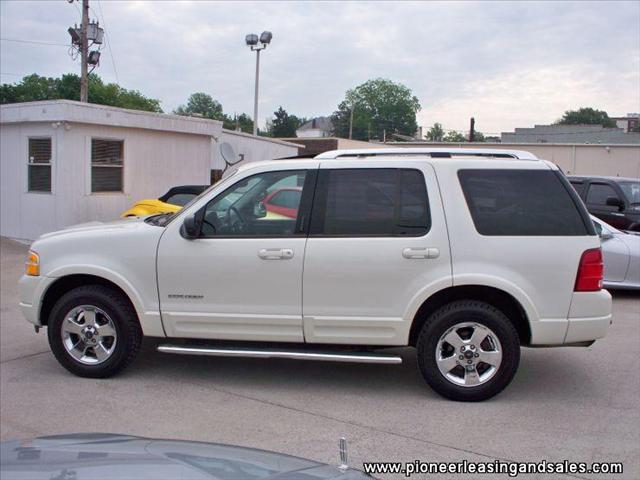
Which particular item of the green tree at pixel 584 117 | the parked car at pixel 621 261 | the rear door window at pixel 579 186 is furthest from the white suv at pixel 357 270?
the green tree at pixel 584 117

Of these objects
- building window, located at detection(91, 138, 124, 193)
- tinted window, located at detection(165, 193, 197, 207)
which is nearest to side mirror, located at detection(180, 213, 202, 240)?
tinted window, located at detection(165, 193, 197, 207)

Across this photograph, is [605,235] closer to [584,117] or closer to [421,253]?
[421,253]

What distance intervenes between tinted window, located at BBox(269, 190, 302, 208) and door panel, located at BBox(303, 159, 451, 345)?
0.73ft

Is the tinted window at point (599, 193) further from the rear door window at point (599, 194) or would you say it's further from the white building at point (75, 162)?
the white building at point (75, 162)

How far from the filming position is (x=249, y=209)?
5715 millimetres

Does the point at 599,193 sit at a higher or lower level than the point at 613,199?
higher

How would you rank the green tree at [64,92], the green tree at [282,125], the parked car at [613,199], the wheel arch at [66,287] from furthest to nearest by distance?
the green tree at [282,125] → the green tree at [64,92] → the parked car at [613,199] → the wheel arch at [66,287]

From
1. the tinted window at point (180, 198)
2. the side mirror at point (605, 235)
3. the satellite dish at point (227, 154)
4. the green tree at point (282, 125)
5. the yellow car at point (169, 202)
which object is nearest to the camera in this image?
the side mirror at point (605, 235)

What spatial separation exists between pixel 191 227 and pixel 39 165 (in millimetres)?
9675

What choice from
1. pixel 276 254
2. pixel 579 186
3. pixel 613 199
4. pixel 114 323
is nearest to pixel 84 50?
pixel 579 186

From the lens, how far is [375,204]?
18.3 ft

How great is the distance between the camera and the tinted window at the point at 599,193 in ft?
41.3

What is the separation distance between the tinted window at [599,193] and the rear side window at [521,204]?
311 inches

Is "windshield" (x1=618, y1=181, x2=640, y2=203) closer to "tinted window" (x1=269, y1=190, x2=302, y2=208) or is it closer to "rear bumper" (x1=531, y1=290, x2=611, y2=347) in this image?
"rear bumper" (x1=531, y1=290, x2=611, y2=347)
